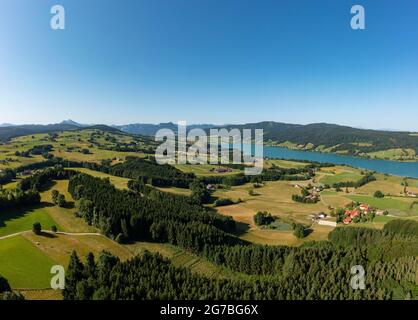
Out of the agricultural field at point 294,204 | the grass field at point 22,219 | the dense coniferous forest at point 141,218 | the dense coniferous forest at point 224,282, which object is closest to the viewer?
the dense coniferous forest at point 224,282

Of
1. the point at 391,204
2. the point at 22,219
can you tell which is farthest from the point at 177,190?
the point at 391,204

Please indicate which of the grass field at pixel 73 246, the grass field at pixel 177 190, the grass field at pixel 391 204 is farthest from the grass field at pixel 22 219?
the grass field at pixel 391 204

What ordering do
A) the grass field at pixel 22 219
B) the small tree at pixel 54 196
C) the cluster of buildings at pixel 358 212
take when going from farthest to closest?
the cluster of buildings at pixel 358 212 < the small tree at pixel 54 196 < the grass field at pixel 22 219

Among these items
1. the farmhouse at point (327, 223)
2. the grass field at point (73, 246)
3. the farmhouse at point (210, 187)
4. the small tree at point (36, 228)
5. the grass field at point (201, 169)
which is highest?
the grass field at point (201, 169)

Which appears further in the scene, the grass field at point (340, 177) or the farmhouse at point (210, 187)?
the grass field at point (340, 177)

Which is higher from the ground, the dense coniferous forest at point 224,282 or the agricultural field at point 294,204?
the dense coniferous forest at point 224,282

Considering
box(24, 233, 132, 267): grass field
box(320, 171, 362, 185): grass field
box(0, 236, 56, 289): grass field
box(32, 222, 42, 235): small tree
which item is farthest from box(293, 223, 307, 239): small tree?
box(320, 171, 362, 185): grass field

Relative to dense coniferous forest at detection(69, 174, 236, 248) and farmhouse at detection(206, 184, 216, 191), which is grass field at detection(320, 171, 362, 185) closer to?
farmhouse at detection(206, 184, 216, 191)

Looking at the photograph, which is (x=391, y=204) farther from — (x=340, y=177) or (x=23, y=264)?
(x=23, y=264)

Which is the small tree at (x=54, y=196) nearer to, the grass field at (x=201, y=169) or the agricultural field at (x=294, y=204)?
the agricultural field at (x=294, y=204)
